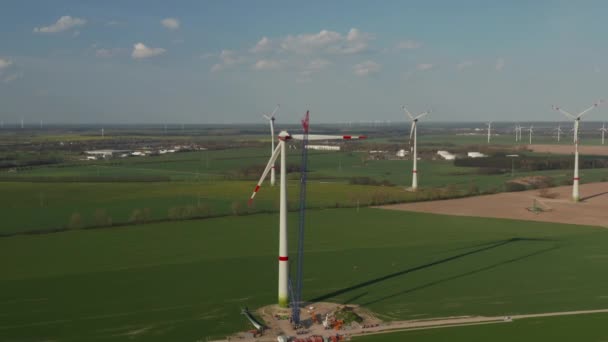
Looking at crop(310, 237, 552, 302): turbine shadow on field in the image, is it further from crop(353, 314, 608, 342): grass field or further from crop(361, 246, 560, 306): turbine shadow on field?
crop(353, 314, 608, 342): grass field

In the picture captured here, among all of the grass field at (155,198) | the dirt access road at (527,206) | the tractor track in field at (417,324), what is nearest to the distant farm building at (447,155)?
the grass field at (155,198)

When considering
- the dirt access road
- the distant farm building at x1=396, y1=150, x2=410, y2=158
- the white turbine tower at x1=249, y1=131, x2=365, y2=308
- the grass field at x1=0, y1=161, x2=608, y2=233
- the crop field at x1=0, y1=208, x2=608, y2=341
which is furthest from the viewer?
the distant farm building at x1=396, y1=150, x2=410, y2=158

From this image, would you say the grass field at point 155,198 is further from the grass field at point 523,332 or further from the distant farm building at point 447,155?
the distant farm building at point 447,155

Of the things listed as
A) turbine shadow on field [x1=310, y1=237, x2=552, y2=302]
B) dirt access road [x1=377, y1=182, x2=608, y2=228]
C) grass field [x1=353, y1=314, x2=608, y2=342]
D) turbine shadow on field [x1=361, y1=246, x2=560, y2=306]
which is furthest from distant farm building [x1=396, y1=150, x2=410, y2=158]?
grass field [x1=353, y1=314, x2=608, y2=342]

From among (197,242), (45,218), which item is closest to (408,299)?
(197,242)

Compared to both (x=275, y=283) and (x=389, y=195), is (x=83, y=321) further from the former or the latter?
(x=389, y=195)
